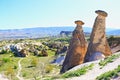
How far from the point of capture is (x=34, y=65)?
203 ft

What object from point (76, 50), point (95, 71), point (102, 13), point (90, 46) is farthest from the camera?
point (76, 50)

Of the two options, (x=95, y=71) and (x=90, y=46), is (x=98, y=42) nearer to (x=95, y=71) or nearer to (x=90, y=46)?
(x=90, y=46)

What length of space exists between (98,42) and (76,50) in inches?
130

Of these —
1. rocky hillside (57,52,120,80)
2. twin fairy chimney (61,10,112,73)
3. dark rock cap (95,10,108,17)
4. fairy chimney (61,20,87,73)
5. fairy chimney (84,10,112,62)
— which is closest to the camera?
rocky hillside (57,52,120,80)

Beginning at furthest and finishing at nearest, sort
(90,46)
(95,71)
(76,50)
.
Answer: (76,50)
(90,46)
(95,71)

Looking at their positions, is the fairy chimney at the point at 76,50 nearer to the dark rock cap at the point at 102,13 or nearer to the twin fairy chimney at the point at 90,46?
the twin fairy chimney at the point at 90,46

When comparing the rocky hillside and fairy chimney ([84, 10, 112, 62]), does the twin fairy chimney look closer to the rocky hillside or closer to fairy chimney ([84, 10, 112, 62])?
fairy chimney ([84, 10, 112, 62])

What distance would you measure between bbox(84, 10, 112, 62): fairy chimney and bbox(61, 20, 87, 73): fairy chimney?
6.47 feet

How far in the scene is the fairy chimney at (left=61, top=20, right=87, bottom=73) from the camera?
38031 millimetres

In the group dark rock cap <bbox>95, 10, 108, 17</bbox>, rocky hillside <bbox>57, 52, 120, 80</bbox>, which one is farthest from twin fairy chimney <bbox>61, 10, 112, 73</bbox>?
rocky hillside <bbox>57, 52, 120, 80</bbox>

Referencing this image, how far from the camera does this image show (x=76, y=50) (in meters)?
38.7

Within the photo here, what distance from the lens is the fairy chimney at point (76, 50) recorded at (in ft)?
125

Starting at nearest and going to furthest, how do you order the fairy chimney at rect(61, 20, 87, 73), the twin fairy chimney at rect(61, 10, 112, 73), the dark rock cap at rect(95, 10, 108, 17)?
1. the twin fairy chimney at rect(61, 10, 112, 73)
2. the dark rock cap at rect(95, 10, 108, 17)
3. the fairy chimney at rect(61, 20, 87, 73)

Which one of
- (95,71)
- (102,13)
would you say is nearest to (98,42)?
(102,13)
